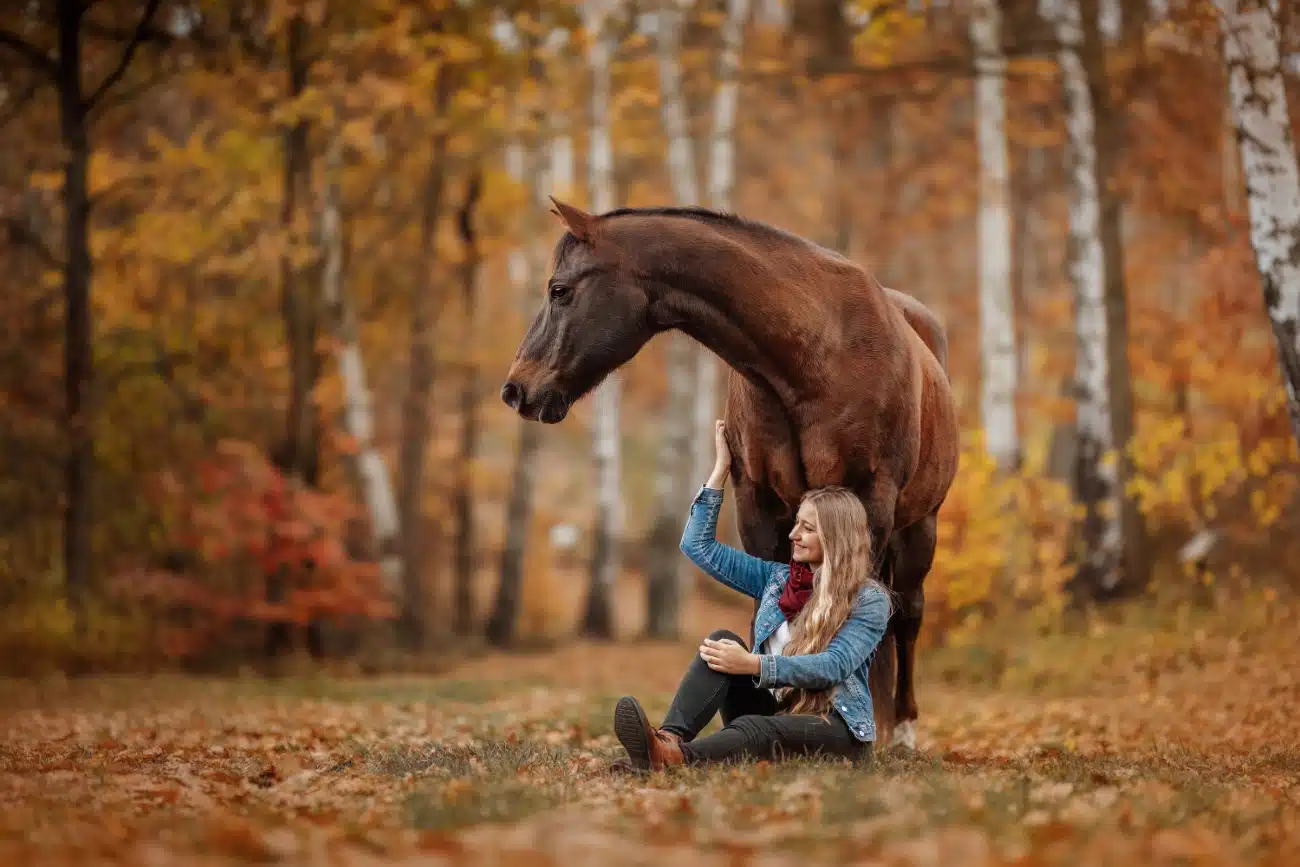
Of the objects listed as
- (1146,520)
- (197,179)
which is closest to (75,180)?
(197,179)


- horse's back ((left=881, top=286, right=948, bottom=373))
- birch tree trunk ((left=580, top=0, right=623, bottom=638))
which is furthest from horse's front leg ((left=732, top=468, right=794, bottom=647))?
birch tree trunk ((left=580, top=0, right=623, bottom=638))

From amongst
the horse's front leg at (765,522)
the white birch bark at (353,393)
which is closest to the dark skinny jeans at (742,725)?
the horse's front leg at (765,522)

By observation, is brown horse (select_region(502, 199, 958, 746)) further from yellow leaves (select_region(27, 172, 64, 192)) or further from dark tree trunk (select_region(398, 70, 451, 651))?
yellow leaves (select_region(27, 172, 64, 192))

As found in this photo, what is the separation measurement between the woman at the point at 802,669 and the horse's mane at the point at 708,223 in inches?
45.4

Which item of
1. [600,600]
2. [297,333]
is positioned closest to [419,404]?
[297,333]

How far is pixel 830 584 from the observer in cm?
515

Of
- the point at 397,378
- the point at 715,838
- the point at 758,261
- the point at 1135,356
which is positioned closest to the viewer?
the point at 715,838

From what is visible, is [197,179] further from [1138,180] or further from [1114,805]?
[1114,805]

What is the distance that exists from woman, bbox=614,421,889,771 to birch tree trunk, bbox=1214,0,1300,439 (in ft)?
10.3

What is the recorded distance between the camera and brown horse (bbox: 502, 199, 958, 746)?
5402 mm

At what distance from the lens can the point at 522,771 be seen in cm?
504

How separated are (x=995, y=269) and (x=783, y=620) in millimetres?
9799

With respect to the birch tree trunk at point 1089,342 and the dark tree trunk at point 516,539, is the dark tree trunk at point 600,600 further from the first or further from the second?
the birch tree trunk at point 1089,342

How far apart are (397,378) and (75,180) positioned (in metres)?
9.95
